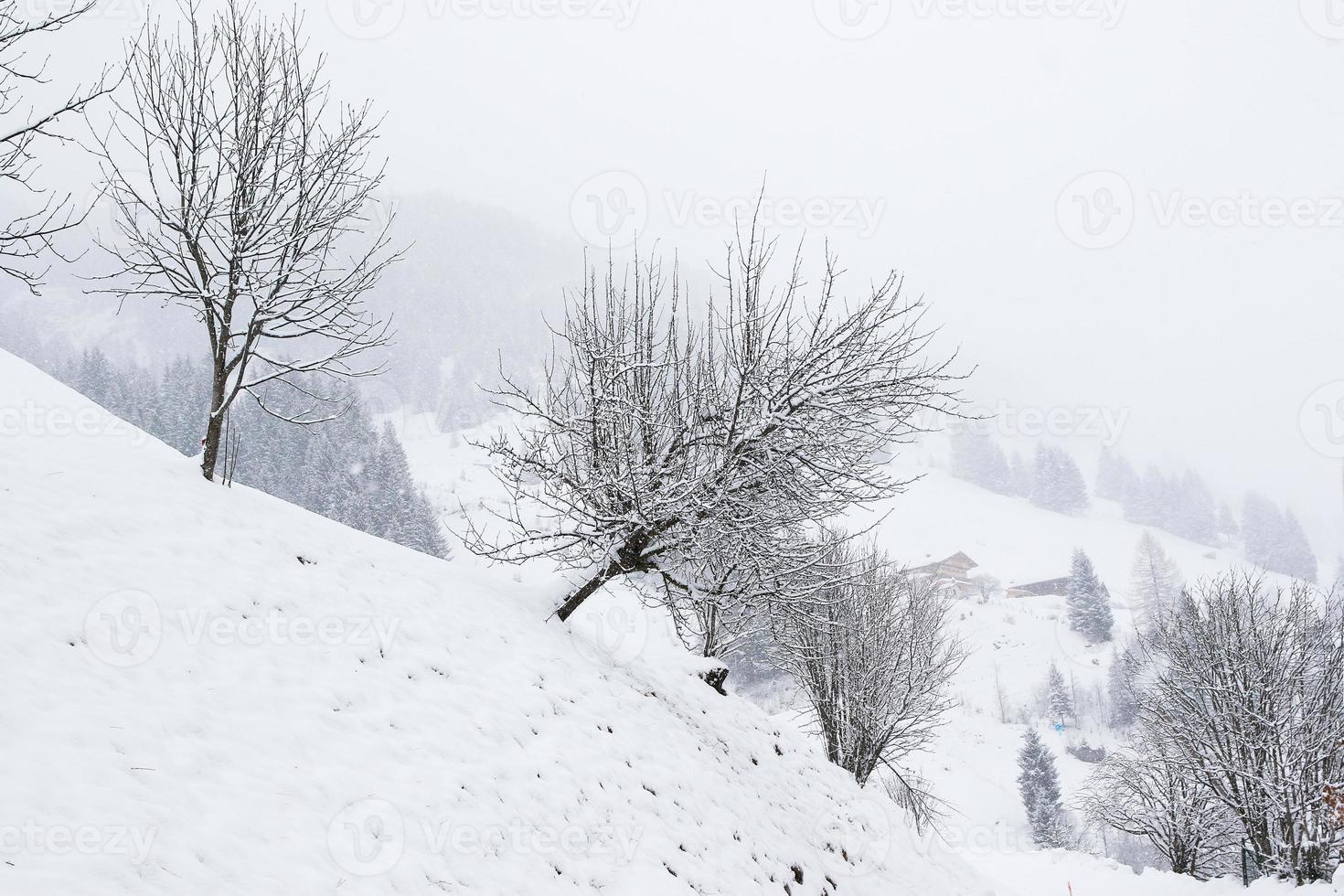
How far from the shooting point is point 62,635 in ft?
14.9

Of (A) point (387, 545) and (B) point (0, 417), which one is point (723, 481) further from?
(B) point (0, 417)

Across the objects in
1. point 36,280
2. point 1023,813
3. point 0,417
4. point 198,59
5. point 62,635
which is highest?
point 198,59

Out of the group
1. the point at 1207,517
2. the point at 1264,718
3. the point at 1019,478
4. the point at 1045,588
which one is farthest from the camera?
the point at 1019,478

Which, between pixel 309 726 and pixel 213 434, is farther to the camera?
pixel 213 434

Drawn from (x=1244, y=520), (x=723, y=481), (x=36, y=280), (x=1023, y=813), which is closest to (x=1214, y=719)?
(x=723, y=481)

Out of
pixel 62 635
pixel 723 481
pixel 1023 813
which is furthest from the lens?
pixel 1023 813

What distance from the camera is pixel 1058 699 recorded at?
52.2 metres

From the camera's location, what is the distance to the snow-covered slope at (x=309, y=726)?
146 inches

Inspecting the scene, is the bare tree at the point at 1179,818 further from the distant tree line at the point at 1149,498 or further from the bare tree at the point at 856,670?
the distant tree line at the point at 1149,498

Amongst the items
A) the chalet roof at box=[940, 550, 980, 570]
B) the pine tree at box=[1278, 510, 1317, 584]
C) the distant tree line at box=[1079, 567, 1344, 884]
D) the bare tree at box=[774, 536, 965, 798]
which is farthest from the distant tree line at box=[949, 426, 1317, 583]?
the bare tree at box=[774, 536, 965, 798]

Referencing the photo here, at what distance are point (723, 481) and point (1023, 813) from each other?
3926 centimetres

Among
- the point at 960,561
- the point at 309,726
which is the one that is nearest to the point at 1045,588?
the point at 960,561

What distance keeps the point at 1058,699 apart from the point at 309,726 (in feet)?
200

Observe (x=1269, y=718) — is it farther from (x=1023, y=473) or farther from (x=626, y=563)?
(x=1023, y=473)
